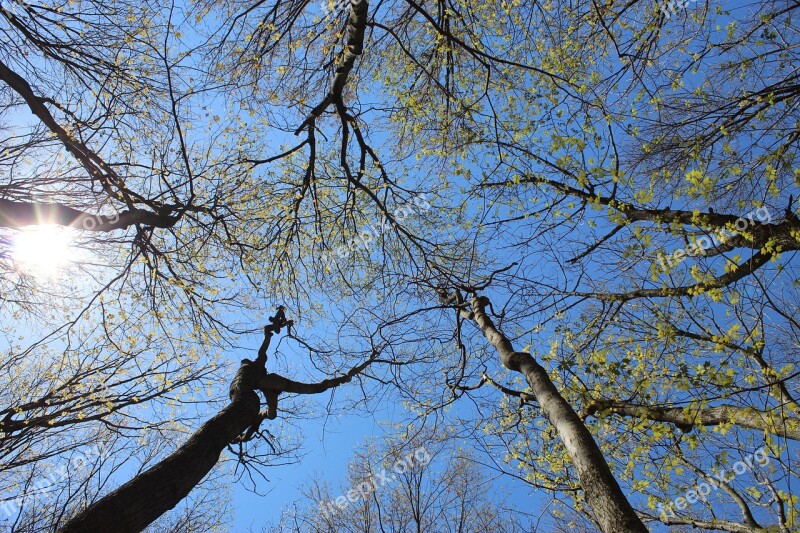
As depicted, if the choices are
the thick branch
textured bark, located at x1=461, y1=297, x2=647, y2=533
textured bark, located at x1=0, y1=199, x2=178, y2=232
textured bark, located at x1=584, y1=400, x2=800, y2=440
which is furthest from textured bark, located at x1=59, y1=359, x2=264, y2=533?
the thick branch

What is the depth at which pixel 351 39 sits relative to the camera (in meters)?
4.55

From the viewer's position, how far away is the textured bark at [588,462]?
2182 mm

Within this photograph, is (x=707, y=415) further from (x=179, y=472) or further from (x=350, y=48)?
(x=350, y=48)

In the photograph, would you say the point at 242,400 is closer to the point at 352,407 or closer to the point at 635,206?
the point at 352,407

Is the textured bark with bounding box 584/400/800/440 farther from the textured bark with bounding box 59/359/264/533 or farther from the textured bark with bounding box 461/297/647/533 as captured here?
the textured bark with bounding box 59/359/264/533

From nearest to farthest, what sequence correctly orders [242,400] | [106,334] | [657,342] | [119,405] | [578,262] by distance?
[242,400], [657,342], [578,262], [106,334], [119,405]

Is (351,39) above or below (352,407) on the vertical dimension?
above

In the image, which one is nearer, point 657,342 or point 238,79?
point 657,342

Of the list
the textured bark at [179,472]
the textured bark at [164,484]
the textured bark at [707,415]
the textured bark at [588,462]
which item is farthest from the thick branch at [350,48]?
the textured bark at [707,415]

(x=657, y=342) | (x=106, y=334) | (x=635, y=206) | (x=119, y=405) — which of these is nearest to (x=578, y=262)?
(x=635, y=206)

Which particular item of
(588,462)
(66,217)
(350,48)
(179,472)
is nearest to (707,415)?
(588,462)

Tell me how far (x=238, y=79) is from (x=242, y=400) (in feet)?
13.2

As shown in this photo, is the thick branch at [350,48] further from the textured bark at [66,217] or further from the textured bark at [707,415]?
the textured bark at [707,415]

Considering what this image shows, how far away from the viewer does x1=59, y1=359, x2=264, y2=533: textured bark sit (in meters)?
2.37
